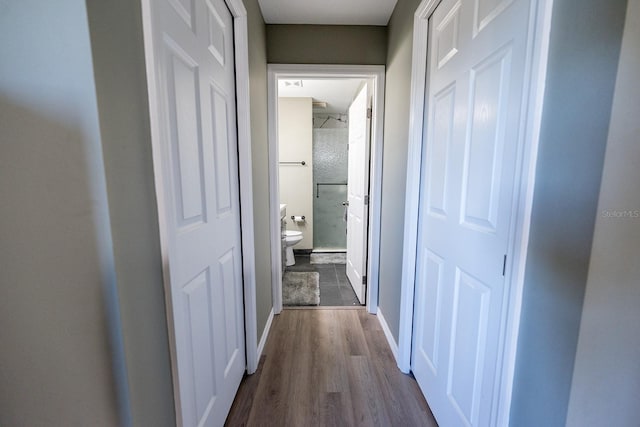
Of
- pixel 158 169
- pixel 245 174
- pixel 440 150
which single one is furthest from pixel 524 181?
pixel 245 174

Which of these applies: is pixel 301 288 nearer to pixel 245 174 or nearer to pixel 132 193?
pixel 245 174

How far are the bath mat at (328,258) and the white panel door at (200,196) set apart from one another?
2.39 meters

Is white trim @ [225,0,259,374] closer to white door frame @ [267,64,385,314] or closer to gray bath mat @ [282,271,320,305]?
white door frame @ [267,64,385,314]

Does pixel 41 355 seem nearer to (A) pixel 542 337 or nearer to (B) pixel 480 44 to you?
(A) pixel 542 337

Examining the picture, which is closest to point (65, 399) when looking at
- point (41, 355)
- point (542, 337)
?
point (41, 355)

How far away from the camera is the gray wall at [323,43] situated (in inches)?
79.6

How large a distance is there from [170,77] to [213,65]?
395 mm

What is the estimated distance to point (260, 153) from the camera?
178 centimetres

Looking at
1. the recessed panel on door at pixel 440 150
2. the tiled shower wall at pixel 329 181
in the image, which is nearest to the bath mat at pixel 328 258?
the tiled shower wall at pixel 329 181

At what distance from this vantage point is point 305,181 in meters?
3.90

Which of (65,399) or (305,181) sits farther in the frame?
(305,181)

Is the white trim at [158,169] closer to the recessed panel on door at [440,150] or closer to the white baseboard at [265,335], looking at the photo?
the white baseboard at [265,335]

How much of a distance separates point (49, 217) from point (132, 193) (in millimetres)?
149

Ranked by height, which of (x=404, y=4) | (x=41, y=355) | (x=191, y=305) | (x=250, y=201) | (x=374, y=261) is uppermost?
(x=404, y=4)
